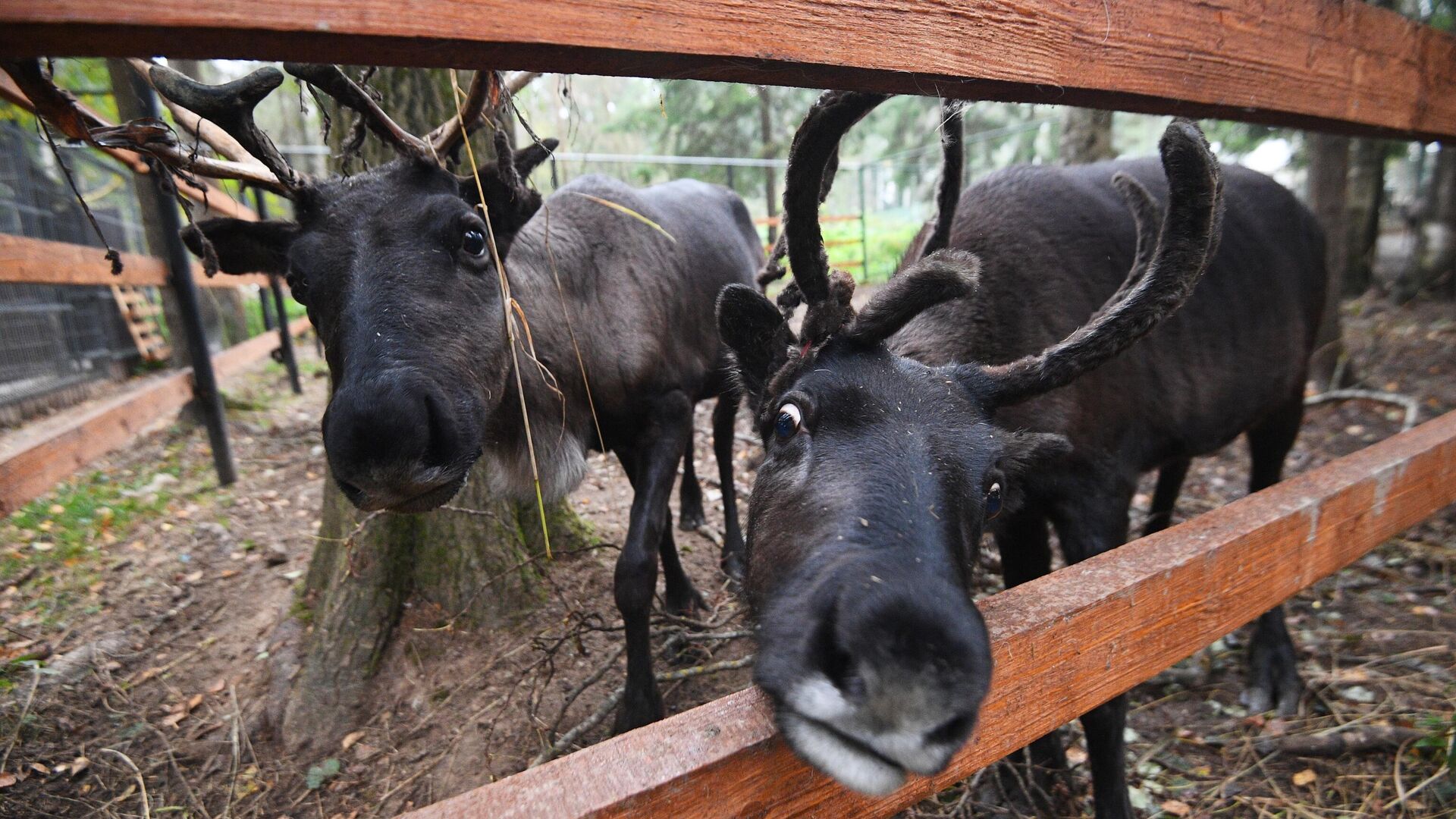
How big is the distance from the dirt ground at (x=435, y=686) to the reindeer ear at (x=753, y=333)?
142 centimetres

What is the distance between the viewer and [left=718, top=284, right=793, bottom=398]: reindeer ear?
98.6 inches

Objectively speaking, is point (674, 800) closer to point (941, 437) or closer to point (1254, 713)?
point (941, 437)

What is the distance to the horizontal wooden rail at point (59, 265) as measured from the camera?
4239 millimetres

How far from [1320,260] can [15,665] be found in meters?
8.10

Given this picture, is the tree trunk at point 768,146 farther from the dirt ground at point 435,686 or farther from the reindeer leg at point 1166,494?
the dirt ground at point 435,686

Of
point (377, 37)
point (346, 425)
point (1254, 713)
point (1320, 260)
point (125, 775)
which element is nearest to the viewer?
point (377, 37)

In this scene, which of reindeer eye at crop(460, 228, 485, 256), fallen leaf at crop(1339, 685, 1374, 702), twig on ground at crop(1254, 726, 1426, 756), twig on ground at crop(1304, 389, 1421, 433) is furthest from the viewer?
twig on ground at crop(1304, 389, 1421, 433)

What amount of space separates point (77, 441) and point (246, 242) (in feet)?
8.80

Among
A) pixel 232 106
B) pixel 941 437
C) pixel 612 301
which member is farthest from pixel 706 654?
pixel 232 106

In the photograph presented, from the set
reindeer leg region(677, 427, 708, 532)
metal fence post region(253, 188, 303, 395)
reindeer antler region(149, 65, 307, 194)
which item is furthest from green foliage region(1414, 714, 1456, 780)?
metal fence post region(253, 188, 303, 395)

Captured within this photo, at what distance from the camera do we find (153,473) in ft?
22.8

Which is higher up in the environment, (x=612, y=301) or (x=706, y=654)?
(x=612, y=301)

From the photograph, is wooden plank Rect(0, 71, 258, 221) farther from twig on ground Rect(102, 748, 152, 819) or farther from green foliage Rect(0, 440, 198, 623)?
twig on ground Rect(102, 748, 152, 819)

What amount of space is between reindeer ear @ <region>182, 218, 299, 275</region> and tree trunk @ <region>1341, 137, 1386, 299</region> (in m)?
12.8
